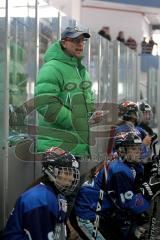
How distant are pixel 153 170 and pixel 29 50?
5.91 feet

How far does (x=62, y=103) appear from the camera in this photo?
13.4 ft

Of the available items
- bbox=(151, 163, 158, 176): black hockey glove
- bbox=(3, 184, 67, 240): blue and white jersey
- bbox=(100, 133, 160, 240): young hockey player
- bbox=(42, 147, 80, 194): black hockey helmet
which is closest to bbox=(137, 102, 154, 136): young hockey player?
bbox=(151, 163, 158, 176): black hockey glove

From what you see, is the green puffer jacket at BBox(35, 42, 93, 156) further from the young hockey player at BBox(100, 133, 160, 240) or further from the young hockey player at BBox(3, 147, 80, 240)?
the young hockey player at BBox(3, 147, 80, 240)

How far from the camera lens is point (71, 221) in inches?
154

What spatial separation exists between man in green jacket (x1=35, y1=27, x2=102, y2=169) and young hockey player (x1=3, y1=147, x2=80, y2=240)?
910 millimetres

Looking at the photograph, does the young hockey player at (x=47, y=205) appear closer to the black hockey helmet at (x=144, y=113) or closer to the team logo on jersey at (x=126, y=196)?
the team logo on jersey at (x=126, y=196)

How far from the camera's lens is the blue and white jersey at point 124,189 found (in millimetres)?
3822

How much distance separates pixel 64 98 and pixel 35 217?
4.99ft

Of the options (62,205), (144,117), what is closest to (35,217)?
(62,205)

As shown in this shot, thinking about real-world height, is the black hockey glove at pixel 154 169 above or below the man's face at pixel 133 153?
below

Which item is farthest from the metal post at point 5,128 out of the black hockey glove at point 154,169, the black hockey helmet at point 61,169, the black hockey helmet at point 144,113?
the black hockey helmet at point 144,113

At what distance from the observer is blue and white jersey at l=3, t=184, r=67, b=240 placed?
2832mm

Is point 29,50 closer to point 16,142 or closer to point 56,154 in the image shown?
point 16,142

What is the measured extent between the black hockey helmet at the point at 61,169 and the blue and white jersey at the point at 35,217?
101mm
